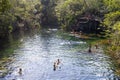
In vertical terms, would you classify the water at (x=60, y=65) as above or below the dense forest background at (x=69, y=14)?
below

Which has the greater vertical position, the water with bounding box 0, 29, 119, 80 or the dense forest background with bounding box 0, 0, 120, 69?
the dense forest background with bounding box 0, 0, 120, 69

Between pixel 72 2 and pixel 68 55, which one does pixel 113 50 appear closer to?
pixel 68 55

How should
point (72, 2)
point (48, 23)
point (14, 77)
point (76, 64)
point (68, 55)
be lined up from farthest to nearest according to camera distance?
point (48, 23), point (72, 2), point (68, 55), point (76, 64), point (14, 77)

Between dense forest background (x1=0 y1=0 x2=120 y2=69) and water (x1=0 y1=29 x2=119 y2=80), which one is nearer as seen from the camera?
water (x1=0 y1=29 x2=119 y2=80)

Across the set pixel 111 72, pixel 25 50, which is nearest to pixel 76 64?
pixel 111 72

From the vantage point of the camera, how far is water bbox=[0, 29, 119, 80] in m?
45.6

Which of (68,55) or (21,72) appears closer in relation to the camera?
(21,72)

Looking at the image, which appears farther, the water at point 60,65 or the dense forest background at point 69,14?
the dense forest background at point 69,14

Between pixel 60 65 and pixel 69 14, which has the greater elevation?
pixel 69 14

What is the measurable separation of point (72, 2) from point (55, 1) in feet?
144

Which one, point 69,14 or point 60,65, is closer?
point 60,65

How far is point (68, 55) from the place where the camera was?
62.5 meters

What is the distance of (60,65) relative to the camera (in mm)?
53406

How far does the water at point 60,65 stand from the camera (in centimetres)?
4562
